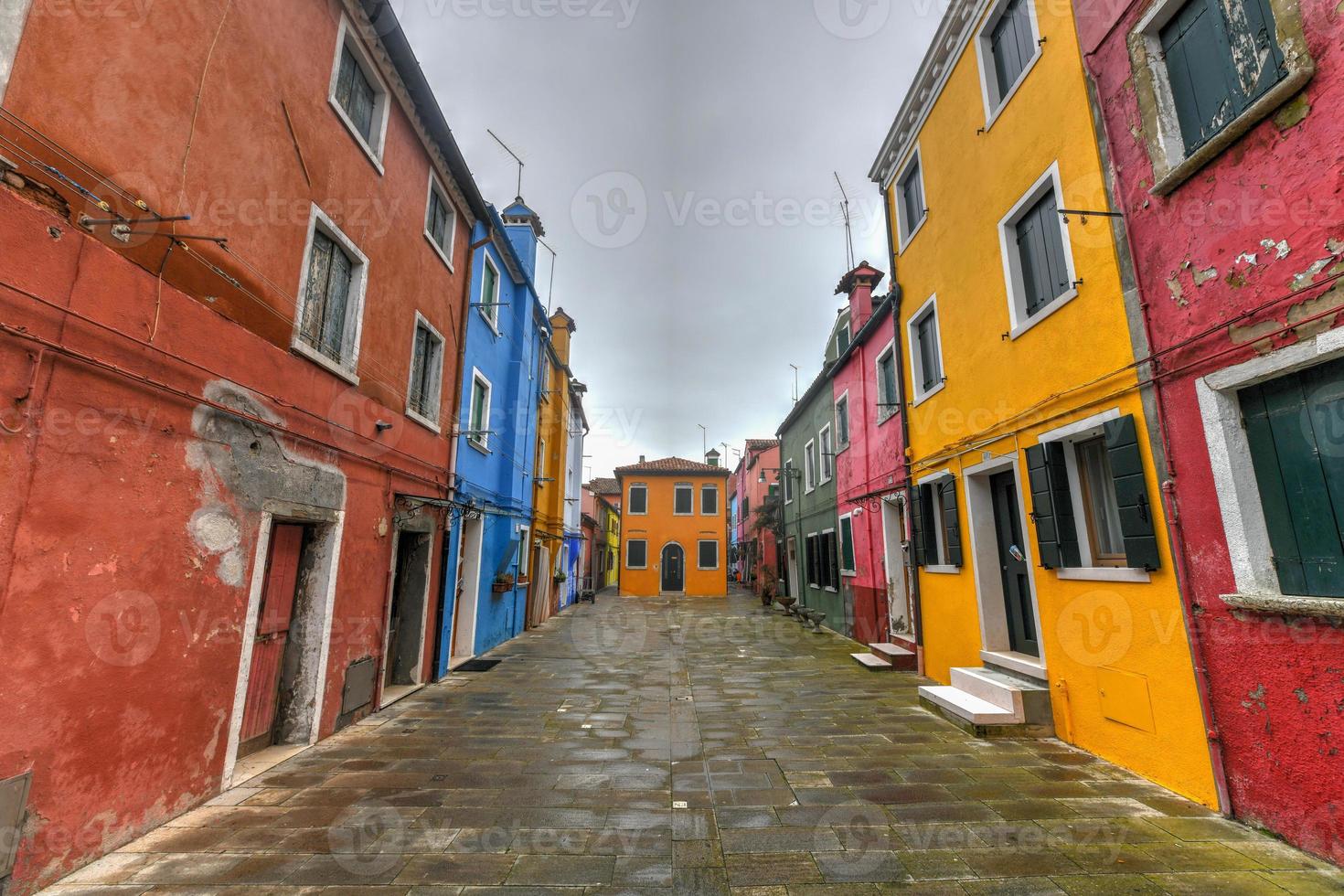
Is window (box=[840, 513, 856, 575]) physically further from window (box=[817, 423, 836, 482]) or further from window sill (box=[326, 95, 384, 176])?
window sill (box=[326, 95, 384, 176])

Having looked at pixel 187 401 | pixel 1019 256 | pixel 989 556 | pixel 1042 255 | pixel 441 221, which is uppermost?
pixel 441 221

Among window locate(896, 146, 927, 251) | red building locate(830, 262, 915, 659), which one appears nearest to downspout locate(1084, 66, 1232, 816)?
window locate(896, 146, 927, 251)

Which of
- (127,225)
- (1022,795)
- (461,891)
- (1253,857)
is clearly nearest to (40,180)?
(127,225)

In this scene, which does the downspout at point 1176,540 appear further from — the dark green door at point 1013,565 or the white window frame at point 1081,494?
the dark green door at point 1013,565

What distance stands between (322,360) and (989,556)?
8172mm

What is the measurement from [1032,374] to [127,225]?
7.86 metres

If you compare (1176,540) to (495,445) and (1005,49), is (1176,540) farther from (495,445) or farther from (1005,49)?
(495,445)

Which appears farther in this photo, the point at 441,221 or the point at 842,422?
the point at 842,422

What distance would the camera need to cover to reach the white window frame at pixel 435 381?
25.9 ft

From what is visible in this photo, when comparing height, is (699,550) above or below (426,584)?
above

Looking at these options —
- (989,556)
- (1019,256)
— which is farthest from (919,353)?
(989,556)

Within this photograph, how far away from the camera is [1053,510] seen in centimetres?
556

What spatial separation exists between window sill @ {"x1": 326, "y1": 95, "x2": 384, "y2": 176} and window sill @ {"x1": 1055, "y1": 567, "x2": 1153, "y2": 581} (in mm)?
8970

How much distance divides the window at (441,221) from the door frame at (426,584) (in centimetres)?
421
